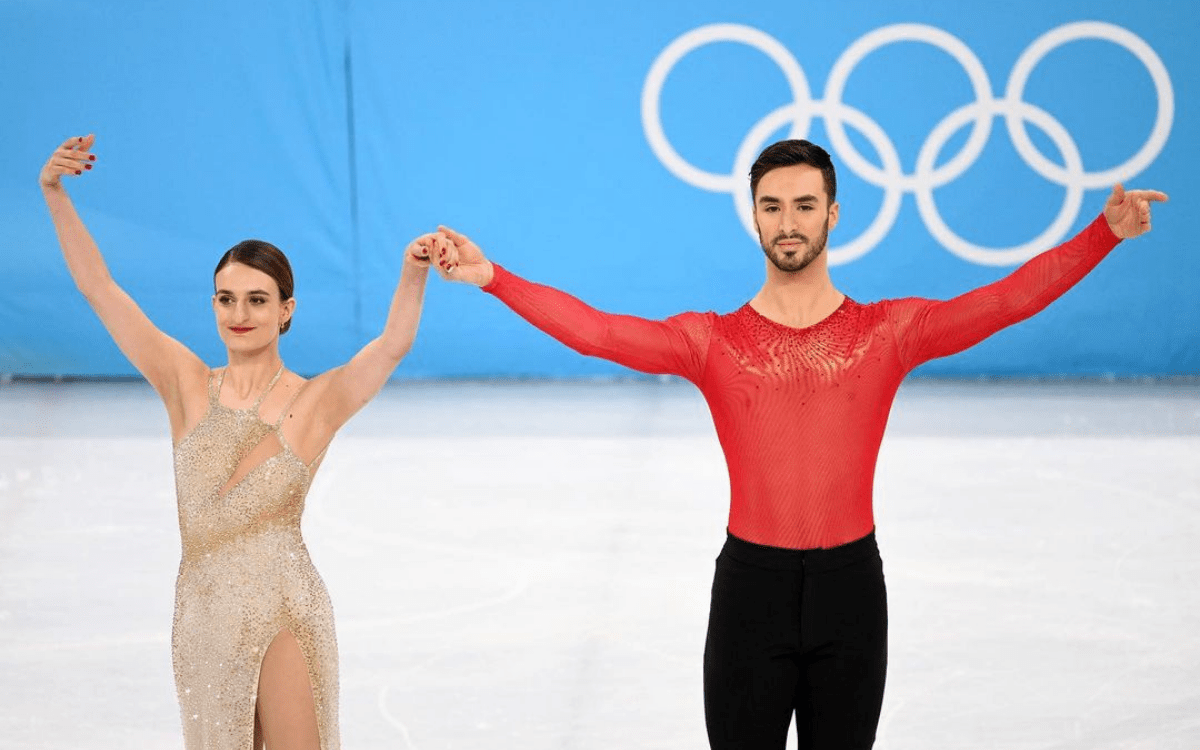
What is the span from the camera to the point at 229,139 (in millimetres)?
9914

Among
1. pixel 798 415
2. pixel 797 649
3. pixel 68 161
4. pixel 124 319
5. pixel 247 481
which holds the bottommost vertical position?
pixel 797 649

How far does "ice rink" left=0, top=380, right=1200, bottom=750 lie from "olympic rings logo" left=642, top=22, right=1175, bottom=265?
1258mm

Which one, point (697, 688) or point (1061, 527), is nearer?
point (697, 688)

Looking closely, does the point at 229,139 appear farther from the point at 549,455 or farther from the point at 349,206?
the point at 549,455

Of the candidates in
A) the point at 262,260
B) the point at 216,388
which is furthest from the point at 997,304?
the point at 216,388

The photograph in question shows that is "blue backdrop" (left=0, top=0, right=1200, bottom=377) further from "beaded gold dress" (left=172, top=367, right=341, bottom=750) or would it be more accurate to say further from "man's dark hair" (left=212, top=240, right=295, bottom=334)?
"beaded gold dress" (left=172, top=367, right=341, bottom=750)

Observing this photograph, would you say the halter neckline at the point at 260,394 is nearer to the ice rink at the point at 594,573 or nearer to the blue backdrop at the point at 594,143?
the ice rink at the point at 594,573

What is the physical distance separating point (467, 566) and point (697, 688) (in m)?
1.52

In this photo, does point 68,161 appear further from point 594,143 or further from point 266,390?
point 594,143

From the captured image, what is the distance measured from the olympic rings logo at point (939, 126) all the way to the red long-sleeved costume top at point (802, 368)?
674cm

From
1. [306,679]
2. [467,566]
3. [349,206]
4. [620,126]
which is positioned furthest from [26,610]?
[620,126]

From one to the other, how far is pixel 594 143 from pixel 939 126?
7.21 ft

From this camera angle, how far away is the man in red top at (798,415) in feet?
9.93

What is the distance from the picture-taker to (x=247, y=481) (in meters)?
3.07
